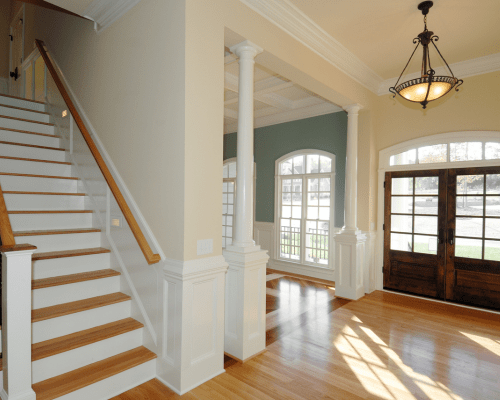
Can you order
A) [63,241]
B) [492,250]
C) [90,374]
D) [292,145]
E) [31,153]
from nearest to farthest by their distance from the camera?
[90,374]
[63,241]
[31,153]
[492,250]
[292,145]

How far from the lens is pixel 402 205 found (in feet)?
16.6

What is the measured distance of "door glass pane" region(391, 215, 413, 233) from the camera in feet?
16.3

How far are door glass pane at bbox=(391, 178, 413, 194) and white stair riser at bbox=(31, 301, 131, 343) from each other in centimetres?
435

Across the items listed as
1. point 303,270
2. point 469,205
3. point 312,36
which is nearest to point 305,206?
point 303,270

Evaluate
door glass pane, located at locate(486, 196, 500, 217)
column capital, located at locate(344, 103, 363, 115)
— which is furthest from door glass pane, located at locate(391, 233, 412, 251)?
column capital, located at locate(344, 103, 363, 115)

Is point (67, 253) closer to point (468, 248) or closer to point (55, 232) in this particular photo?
point (55, 232)

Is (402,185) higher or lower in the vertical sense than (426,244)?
higher

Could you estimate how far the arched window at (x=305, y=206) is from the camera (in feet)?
20.2

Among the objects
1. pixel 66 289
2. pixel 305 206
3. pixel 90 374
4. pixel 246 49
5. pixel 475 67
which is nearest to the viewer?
pixel 90 374

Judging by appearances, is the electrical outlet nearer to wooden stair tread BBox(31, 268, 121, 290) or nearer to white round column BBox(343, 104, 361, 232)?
wooden stair tread BBox(31, 268, 121, 290)

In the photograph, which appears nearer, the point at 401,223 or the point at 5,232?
the point at 5,232

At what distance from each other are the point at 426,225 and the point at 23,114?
20.7ft

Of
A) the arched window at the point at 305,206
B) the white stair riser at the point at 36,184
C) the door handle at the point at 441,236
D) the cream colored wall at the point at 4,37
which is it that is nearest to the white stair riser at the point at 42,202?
the white stair riser at the point at 36,184

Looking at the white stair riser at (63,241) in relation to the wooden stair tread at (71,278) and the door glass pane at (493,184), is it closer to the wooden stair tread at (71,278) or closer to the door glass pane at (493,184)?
the wooden stair tread at (71,278)
